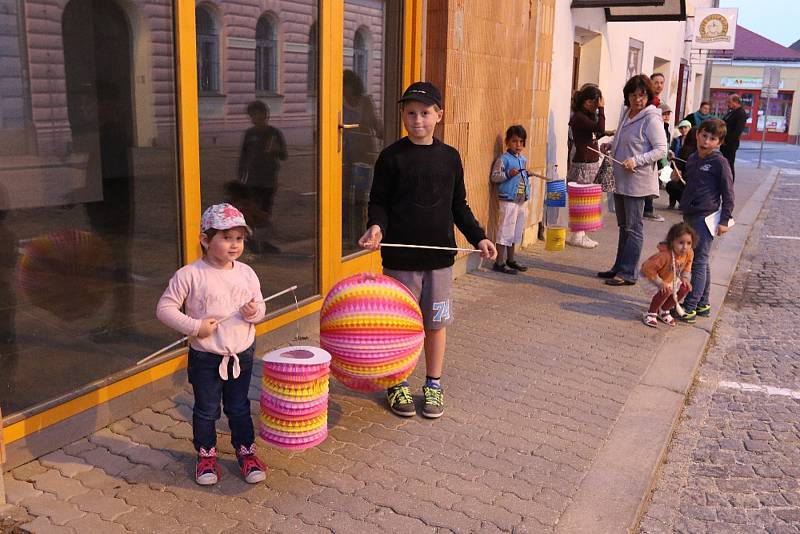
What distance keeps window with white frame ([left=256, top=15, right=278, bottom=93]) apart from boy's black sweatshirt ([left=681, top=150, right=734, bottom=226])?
11.6 feet

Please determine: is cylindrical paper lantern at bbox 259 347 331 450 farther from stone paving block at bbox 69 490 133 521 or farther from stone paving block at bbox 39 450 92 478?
stone paving block at bbox 39 450 92 478

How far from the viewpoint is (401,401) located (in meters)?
4.38

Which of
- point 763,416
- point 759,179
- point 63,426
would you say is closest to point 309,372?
point 63,426

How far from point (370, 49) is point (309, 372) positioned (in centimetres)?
352

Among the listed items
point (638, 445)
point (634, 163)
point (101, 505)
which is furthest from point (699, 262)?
point (101, 505)

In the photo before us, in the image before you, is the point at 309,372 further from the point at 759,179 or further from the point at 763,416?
the point at 759,179

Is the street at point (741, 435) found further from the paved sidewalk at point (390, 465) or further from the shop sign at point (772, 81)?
the shop sign at point (772, 81)

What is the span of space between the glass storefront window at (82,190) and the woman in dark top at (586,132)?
598 centimetres

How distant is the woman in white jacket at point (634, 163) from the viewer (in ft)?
24.3

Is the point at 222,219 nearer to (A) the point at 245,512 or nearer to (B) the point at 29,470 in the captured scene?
(A) the point at 245,512

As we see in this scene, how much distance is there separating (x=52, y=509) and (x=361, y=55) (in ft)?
13.2

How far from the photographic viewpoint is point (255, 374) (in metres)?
4.89

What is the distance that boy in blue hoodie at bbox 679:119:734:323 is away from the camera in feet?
21.0

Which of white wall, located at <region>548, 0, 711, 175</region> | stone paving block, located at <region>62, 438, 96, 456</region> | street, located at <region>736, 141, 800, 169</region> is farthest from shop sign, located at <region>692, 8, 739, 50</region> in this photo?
stone paving block, located at <region>62, 438, 96, 456</region>
